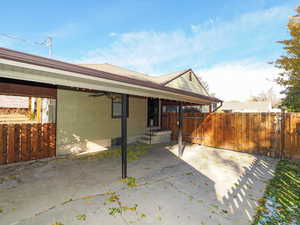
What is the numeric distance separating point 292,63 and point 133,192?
8.98 metres

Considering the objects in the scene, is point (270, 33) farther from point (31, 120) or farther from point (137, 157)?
point (31, 120)

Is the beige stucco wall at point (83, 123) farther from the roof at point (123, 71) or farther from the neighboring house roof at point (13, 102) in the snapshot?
the roof at point (123, 71)

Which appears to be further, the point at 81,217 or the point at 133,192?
the point at 133,192

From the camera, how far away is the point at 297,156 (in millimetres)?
5012

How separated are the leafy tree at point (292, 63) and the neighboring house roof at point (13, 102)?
1134 cm

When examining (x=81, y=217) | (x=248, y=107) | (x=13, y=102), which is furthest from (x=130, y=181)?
(x=248, y=107)

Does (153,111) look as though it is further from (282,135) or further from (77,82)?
(77,82)

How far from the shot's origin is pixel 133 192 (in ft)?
9.62

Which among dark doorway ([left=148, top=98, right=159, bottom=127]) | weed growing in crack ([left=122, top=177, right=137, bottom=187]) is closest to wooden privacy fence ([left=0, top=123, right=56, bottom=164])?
weed growing in crack ([left=122, top=177, right=137, bottom=187])

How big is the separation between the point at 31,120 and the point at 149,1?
757 centimetres

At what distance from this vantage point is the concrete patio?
223 centimetres

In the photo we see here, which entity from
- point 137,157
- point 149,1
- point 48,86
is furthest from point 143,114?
point 149,1

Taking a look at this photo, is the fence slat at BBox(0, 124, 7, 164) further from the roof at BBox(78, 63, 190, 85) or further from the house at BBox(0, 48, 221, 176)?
the roof at BBox(78, 63, 190, 85)

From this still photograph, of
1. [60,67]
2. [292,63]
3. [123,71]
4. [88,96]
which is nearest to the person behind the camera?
[60,67]
